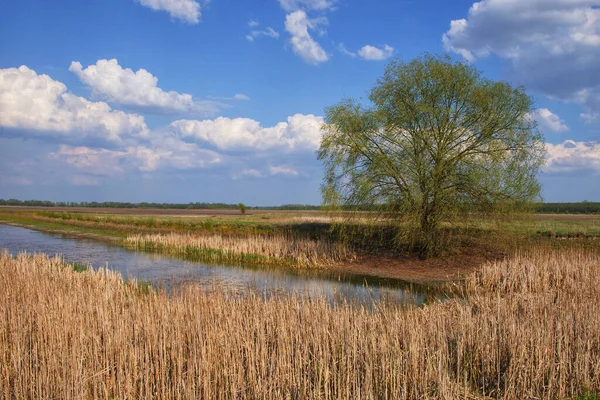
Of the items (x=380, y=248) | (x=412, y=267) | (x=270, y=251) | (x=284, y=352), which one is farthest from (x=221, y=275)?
(x=284, y=352)

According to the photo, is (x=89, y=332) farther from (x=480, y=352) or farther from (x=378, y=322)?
(x=480, y=352)

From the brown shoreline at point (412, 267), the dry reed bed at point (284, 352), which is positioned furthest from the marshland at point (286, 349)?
the brown shoreline at point (412, 267)

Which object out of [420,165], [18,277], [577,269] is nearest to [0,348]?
[18,277]

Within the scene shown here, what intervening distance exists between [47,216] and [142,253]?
143 ft

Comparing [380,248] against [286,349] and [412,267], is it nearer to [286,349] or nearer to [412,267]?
[412,267]

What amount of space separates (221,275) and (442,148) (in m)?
14.2

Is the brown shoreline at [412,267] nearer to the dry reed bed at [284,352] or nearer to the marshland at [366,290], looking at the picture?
the marshland at [366,290]

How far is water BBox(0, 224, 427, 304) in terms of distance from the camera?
18.2m

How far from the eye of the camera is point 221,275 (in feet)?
72.4

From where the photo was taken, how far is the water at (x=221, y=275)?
18.2 meters

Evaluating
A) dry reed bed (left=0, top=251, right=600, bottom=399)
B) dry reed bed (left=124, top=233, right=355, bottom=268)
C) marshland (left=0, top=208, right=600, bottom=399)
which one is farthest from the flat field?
dry reed bed (left=0, top=251, right=600, bottom=399)

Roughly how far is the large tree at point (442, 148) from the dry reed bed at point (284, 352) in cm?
1588

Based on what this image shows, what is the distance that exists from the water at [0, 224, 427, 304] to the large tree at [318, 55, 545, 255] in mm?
5886

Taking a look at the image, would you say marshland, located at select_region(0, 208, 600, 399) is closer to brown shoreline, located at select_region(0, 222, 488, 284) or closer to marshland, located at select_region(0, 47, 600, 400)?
marshland, located at select_region(0, 47, 600, 400)
